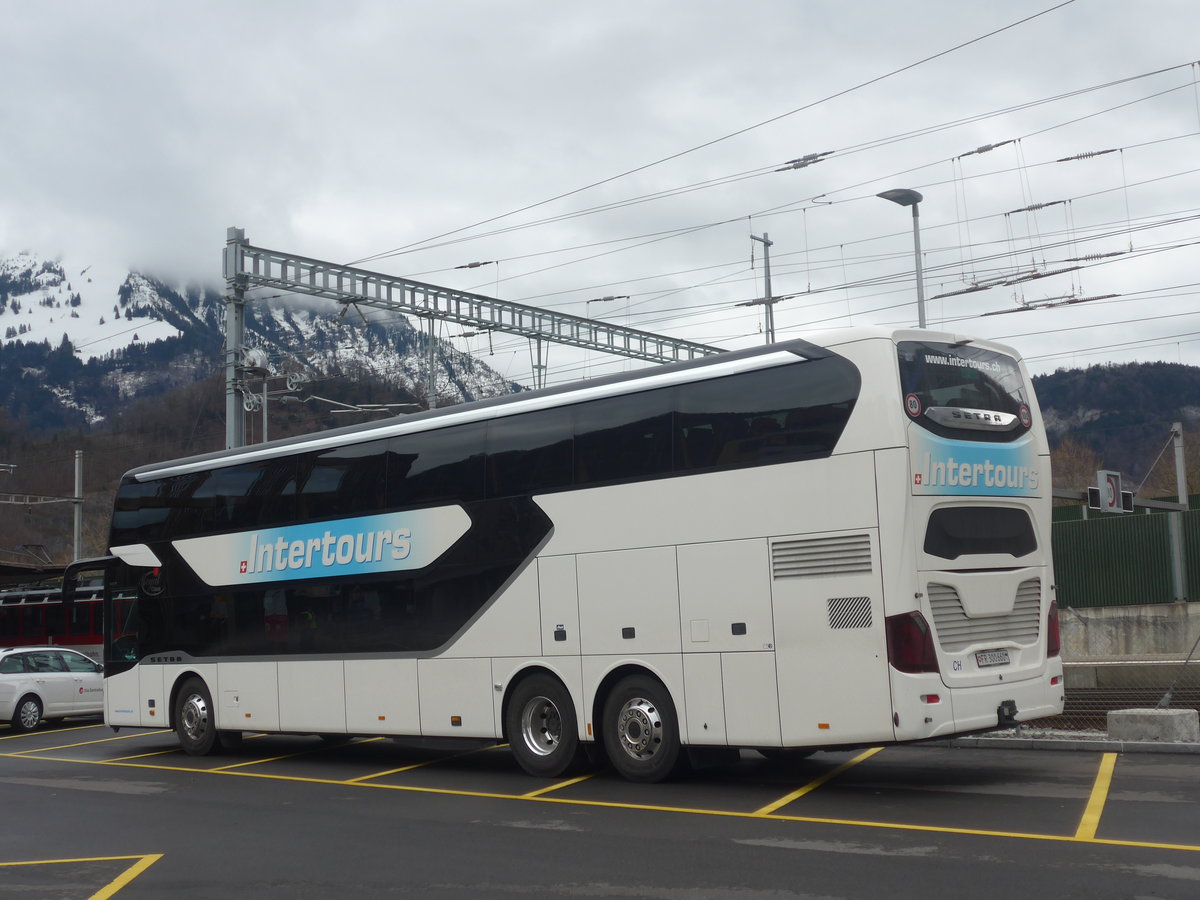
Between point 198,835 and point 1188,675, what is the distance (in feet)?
50.3

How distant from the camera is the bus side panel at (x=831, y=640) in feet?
34.7

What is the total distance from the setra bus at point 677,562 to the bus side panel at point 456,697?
0.09ft

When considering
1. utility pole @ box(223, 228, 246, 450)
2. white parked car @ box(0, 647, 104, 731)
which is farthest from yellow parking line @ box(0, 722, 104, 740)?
utility pole @ box(223, 228, 246, 450)

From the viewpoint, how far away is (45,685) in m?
22.2

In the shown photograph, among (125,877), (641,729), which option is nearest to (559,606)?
(641,729)

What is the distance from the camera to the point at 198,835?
34.7 ft

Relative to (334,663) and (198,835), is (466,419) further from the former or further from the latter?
(198,835)

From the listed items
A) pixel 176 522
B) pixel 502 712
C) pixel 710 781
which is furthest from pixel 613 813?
pixel 176 522

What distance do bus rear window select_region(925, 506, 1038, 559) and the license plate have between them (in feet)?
2.95

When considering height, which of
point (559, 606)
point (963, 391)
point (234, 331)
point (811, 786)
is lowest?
point (811, 786)

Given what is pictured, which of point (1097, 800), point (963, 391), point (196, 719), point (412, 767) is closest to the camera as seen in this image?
point (1097, 800)

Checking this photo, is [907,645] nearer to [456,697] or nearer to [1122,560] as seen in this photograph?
[456,697]

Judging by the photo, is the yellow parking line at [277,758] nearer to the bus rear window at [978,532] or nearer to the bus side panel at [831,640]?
the bus side panel at [831,640]

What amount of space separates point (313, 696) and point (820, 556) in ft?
24.9
